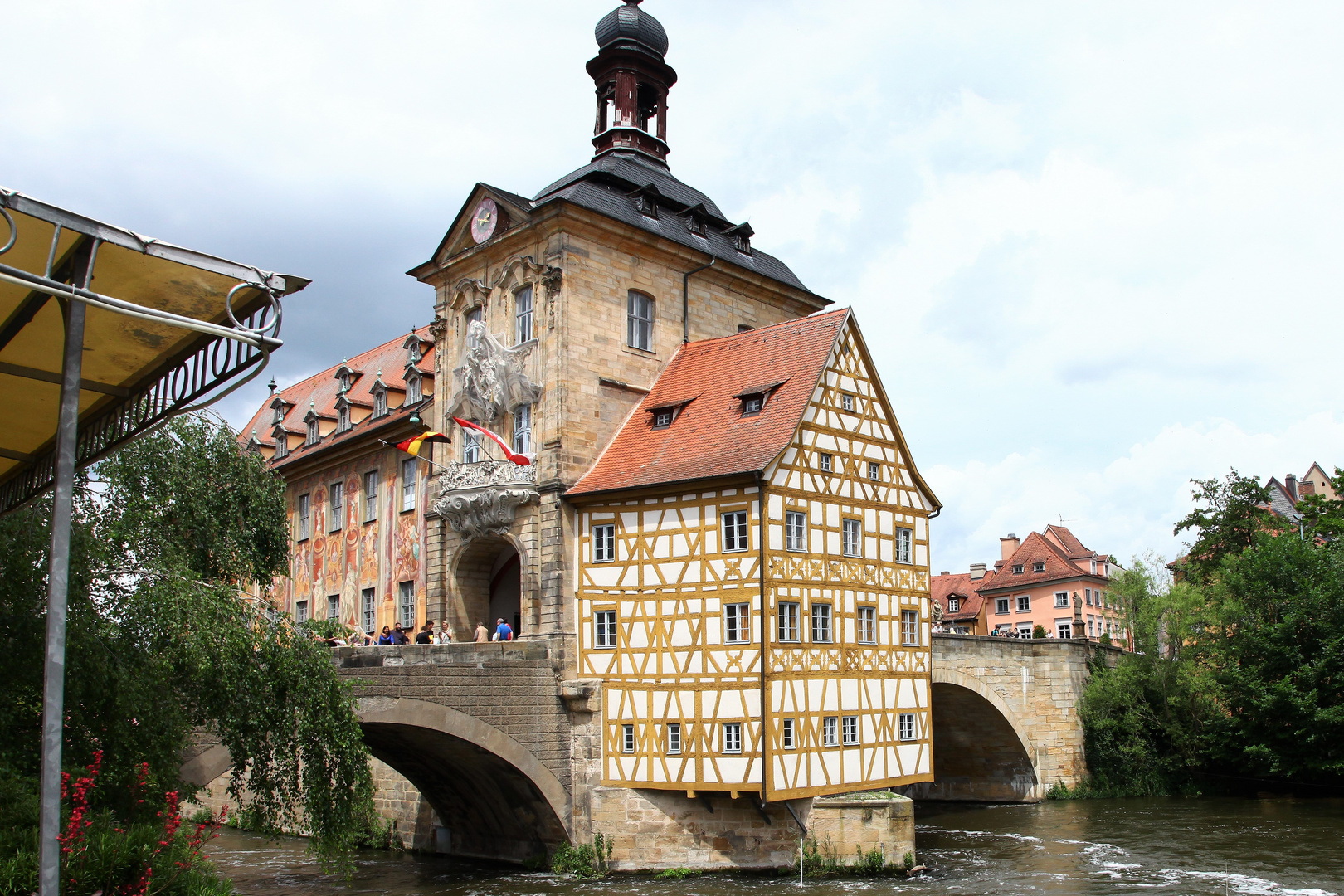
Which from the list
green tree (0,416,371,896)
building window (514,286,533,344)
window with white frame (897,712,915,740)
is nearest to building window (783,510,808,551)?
window with white frame (897,712,915,740)

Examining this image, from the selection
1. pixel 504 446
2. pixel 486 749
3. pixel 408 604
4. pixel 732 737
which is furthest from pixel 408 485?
pixel 732 737

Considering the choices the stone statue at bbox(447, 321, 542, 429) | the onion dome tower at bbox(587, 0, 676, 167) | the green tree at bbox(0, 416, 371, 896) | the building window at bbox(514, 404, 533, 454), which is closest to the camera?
the green tree at bbox(0, 416, 371, 896)

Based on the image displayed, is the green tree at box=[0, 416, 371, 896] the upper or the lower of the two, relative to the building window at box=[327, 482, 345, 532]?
lower

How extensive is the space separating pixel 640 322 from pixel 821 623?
7.51 m

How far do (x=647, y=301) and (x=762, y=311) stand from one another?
3.66 metres

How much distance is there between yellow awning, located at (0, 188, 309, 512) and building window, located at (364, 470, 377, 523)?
78.6ft

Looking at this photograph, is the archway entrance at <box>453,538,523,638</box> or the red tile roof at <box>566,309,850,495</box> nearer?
the red tile roof at <box>566,309,850,495</box>

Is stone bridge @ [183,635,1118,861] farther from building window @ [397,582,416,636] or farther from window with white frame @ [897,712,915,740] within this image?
building window @ [397,582,416,636]

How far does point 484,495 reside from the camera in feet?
78.4

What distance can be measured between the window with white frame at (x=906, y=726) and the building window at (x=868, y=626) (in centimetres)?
167

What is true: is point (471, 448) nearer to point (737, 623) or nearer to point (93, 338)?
point (737, 623)

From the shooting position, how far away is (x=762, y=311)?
1109 inches

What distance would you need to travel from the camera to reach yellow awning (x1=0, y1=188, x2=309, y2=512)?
566cm

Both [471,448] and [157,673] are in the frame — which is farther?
[471,448]
